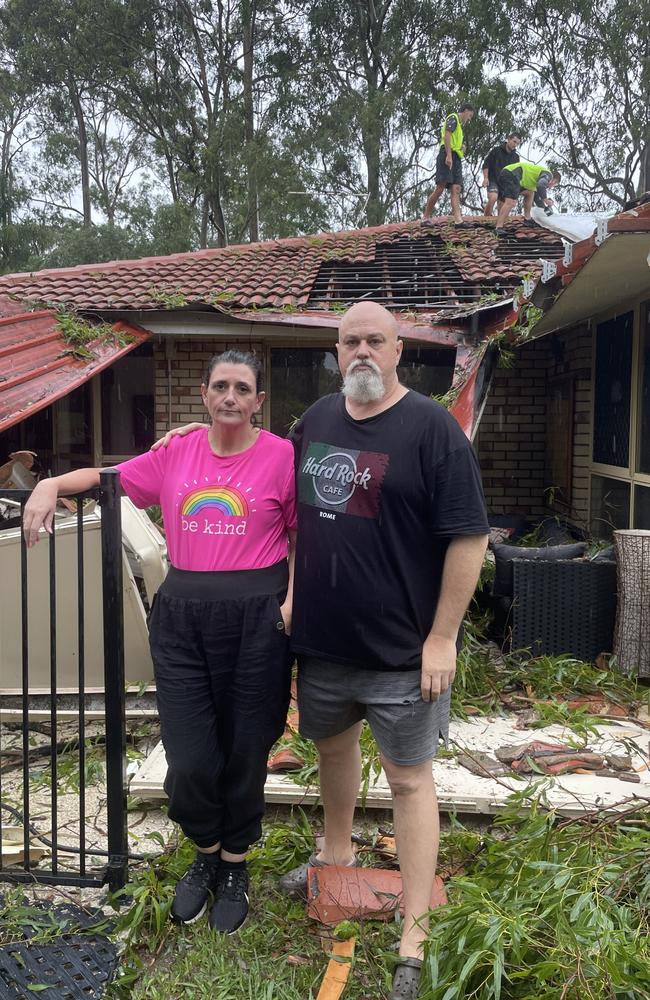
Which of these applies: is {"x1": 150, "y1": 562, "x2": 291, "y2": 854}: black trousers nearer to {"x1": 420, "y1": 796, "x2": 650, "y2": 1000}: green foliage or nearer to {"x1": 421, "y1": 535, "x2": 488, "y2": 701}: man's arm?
{"x1": 421, "y1": 535, "x2": 488, "y2": 701}: man's arm

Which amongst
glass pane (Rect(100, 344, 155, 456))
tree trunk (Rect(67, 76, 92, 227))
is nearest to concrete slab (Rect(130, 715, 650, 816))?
glass pane (Rect(100, 344, 155, 456))

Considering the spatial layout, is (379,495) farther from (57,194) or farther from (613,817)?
(57,194)

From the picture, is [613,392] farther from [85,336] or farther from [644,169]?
[644,169]

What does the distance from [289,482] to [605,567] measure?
3.06 meters

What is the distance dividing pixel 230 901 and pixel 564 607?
303 centimetres

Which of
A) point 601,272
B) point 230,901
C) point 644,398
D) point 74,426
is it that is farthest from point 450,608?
point 74,426

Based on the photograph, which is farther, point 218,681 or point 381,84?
point 381,84

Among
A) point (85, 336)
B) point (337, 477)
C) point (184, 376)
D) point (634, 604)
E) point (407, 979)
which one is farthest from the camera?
point (184, 376)

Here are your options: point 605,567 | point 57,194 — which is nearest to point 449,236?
point 605,567

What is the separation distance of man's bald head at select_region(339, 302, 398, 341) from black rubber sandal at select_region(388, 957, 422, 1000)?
1.80 metres

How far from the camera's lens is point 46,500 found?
7.82ft

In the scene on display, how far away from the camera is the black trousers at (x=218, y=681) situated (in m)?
2.36

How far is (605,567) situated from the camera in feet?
15.8

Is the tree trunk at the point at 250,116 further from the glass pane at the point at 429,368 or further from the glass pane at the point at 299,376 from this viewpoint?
the glass pane at the point at 429,368
